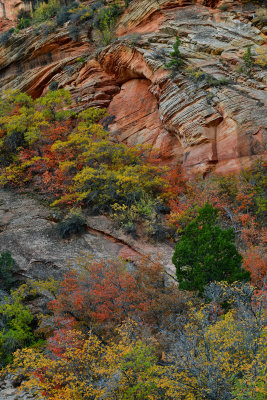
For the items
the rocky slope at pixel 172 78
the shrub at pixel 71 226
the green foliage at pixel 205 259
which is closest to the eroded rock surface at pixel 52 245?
the shrub at pixel 71 226

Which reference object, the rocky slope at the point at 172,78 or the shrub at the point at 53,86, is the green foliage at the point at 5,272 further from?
the shrub at the point at 53,86

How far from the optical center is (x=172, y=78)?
2641 centimetres

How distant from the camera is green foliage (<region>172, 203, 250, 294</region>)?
12211 millimetres

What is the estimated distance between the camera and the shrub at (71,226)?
19672 millimetres

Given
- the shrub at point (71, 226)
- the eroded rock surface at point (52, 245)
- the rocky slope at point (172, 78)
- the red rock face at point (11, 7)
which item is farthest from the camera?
the red rock face at point (11, 7)

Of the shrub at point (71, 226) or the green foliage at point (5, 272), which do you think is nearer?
the green foliage at point (5, 272)

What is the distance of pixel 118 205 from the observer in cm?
2097

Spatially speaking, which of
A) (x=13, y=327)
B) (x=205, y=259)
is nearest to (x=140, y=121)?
(x=205, y=259)

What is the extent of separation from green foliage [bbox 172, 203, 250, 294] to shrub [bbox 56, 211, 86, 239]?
8.06 meters

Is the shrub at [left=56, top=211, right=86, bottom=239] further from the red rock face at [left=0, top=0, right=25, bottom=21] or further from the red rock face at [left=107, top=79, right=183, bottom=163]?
the red rock face at [left=0, top=0, right=25, bottom=21]

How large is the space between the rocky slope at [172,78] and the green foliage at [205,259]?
997cm

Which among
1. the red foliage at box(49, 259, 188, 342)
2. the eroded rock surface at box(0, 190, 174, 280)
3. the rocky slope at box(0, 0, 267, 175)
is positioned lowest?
the eroded rock surface at box(0, 190, 174, 280)

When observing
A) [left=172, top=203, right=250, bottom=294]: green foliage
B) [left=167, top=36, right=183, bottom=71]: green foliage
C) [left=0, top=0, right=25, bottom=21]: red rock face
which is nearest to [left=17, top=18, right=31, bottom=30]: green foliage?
[left=0, top=0, right=25, bottom=21]: red rock face

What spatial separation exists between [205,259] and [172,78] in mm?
18496
